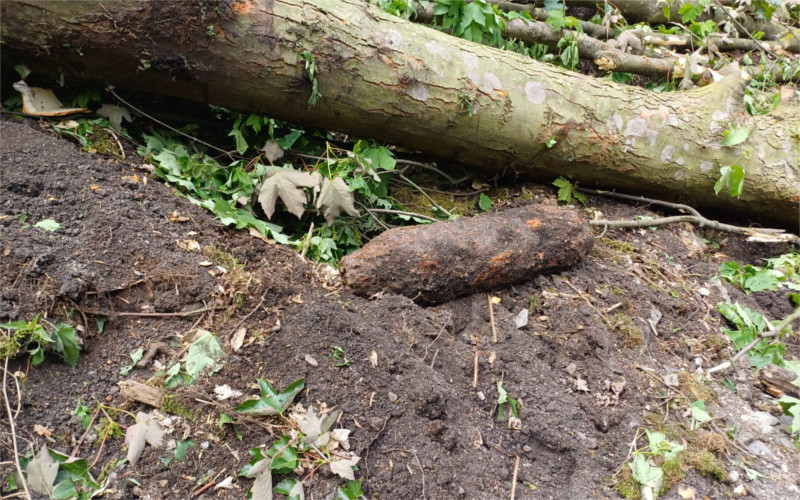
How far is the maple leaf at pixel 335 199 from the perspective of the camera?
283 centimetres

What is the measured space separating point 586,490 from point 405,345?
33.1 inches

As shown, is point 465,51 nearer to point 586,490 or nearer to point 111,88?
point 111,88

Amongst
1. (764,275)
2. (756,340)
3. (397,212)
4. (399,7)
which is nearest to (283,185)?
(397,212)

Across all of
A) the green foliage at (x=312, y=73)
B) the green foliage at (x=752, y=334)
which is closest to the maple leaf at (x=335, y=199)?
the green foliage at (x=312, y=73)

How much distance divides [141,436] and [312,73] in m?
1.90

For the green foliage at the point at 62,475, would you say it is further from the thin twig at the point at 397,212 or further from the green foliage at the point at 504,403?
the thin twig at the point at 397,212

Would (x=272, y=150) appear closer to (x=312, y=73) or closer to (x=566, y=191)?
(x=312, y=73)

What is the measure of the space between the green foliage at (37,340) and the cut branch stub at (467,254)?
109cm

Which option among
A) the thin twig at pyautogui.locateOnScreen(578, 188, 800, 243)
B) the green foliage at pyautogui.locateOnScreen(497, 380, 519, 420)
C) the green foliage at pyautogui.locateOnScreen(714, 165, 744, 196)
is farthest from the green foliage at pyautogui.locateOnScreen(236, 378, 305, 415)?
the green foliage at pyautogui.locateOnScreen(714, 165, 744, 196)

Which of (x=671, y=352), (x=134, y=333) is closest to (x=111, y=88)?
(x=134, y=333)

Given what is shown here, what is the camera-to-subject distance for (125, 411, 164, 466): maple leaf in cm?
176

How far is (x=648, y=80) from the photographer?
4.71 metres

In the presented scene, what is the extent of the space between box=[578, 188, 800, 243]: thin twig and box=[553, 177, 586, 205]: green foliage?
8 cm

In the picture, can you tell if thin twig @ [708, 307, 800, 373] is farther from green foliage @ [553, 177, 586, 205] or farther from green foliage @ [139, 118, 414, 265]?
green foliage @ [139, 118, 414, 265]
